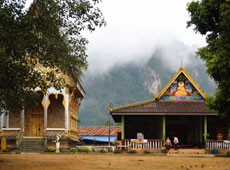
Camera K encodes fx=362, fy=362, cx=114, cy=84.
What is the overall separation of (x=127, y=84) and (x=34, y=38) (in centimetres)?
13293

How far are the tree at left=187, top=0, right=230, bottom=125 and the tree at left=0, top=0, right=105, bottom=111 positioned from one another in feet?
19.2

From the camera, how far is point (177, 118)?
31.0m

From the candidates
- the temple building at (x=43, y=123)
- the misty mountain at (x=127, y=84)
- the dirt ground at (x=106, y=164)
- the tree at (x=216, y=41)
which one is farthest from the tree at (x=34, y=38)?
the misty mountain at (x=127, y=84)

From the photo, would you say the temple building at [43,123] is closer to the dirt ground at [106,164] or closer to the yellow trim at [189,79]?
the yellow trim at [189,79]

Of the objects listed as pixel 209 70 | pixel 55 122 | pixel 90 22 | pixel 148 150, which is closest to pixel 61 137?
pixel 55 122

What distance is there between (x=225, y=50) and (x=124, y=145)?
531 inches

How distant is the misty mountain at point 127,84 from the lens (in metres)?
135

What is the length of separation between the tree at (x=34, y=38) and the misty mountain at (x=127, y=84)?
113 metres

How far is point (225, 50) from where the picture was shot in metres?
15.3

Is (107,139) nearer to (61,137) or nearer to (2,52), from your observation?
(61,137)

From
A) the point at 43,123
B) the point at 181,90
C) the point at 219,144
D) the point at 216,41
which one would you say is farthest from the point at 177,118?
the point at 216,41

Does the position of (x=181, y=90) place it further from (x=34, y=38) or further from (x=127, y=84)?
(x=127, y=84)

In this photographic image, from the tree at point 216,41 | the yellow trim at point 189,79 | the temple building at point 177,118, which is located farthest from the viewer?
the yellow trim at point 189,79

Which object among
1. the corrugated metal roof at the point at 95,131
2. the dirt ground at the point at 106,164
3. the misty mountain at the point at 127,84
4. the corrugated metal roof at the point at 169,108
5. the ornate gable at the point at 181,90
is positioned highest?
the misty mountain at the point at 127,84
